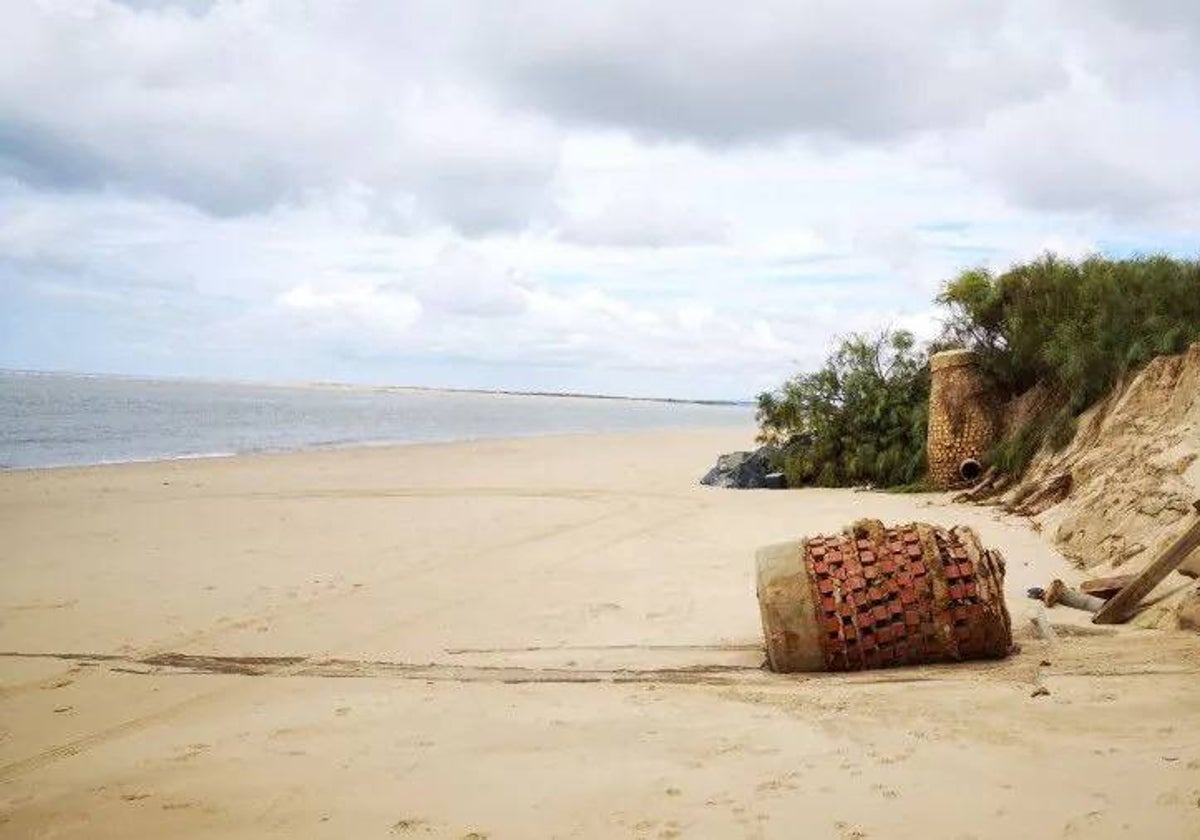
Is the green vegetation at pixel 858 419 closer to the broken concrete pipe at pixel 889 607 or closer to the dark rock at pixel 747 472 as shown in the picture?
the dark rock at pixel 747 472

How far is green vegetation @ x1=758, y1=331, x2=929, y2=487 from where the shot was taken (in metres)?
12.9

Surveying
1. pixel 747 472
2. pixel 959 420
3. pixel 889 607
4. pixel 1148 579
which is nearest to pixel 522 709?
pixel 889 607

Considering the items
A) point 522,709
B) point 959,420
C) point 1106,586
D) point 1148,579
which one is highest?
point 959,420

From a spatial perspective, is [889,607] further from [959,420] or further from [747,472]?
[747,472]

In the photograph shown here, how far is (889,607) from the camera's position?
429 centimetres

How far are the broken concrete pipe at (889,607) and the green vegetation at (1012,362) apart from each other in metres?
5.73

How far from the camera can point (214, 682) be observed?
4.65 meters

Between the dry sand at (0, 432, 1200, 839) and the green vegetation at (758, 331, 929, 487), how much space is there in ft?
13.4

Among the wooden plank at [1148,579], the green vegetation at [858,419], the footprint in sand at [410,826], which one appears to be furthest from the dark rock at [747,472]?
the footprint in sand at [410,826]

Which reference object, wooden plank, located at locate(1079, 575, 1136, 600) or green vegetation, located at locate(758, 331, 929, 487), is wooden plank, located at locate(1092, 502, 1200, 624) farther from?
green vegetation, located at locate(758, 331, 929, 487)

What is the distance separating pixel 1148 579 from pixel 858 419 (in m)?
8.87

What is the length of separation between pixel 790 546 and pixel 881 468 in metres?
8.76

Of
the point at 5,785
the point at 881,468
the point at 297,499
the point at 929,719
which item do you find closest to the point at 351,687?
the point at 5,785

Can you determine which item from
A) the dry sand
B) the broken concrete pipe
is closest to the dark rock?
the dry sand
